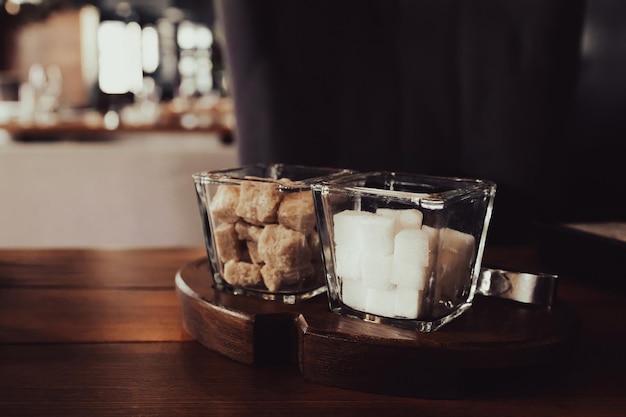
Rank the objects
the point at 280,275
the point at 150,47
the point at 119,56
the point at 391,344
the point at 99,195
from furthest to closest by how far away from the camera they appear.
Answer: the point at 150,47, the point at 119,56, the point at 99,195, the point at 280,275, the point at 391,344

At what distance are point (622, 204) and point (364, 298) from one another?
3.97 ft

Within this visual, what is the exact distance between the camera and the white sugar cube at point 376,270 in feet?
1.77

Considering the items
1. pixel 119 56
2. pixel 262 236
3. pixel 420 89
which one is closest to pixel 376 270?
pixel 262 236

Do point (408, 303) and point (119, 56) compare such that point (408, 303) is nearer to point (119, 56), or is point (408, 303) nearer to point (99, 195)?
point (99, 195)

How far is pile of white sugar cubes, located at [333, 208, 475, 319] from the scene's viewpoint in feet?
1.74

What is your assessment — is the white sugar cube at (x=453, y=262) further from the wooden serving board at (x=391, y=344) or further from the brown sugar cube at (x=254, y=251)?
the brown sugar cube at (x=254, y=251)

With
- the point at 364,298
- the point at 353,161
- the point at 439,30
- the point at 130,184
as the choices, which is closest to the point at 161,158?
the point at 130,184

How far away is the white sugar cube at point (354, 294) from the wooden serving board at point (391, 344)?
Answer: 0.6 inches

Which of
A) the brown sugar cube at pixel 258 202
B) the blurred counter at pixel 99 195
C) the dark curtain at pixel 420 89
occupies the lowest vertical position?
the blurred counter at pixel 99 195

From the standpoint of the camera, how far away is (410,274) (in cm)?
53

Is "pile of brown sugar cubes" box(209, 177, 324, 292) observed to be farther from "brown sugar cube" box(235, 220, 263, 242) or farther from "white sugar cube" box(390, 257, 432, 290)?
"white sugar cube" box(390, 257, 432, 290)

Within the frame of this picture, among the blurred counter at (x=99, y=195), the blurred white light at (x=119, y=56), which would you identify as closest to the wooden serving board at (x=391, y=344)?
the blurred counter at (x=99, y=195)

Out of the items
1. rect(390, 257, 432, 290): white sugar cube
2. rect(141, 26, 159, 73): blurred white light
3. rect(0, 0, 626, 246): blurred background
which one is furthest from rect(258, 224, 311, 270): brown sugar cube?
rect(141, 26, 159, 73): blurred white light

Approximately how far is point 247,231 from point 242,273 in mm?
43
